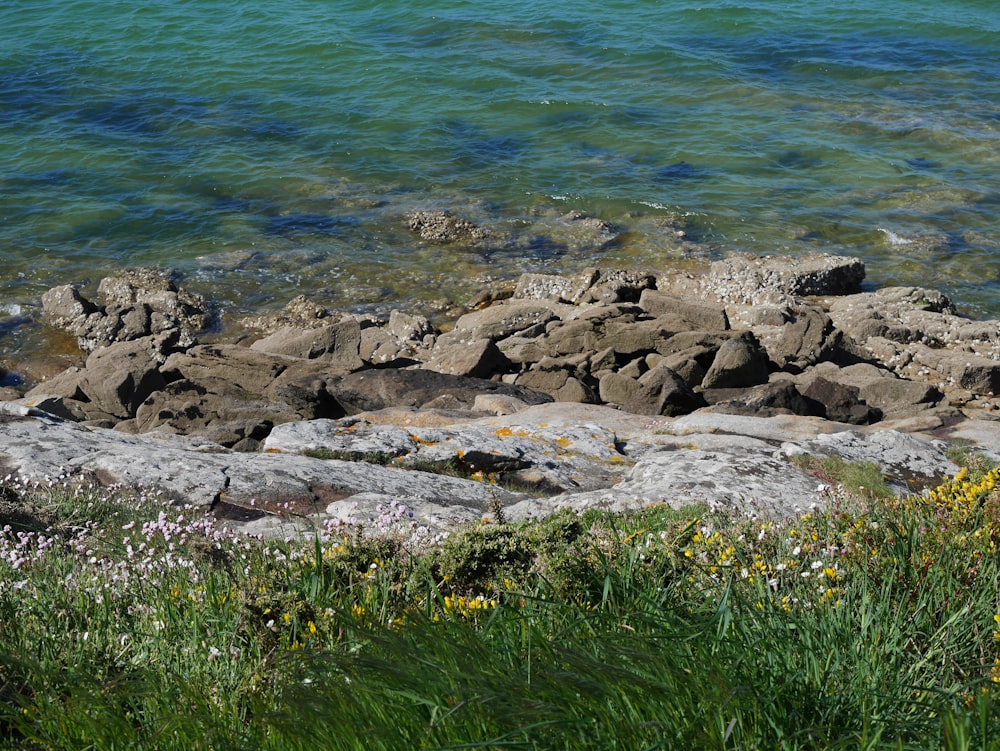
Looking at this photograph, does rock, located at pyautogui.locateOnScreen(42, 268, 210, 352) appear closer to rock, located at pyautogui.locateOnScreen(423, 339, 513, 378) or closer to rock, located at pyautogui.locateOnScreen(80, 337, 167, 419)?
rock, located at pyautogui.locateOnScreen(80, 337, 167, 419)

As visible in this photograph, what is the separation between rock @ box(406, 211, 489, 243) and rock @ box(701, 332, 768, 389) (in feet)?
37.9

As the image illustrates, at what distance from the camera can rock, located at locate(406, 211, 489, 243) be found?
85.0 feet

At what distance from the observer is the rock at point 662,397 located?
46.3ft

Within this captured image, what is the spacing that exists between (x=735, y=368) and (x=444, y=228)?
12630 millimetres

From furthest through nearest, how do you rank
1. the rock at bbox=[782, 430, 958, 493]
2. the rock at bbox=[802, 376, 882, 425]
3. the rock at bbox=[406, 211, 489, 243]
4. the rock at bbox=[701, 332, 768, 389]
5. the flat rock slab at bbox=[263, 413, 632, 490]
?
1. the rock at bbox=[406, 211, 489, 243]
2. the rock at bbox=[701, 332, 768, 389]
3. the rock at bbox=[802, 376, 882, 425]
4. the flat rock slab at bbox=[263, 413, 632, 490]
5. the rock at bbox=[782, 430, 958, 493]

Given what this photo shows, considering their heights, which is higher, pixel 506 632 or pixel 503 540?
pixel 506 632

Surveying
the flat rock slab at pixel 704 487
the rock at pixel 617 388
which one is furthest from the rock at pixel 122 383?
the flat rock slab at pixel 704 487

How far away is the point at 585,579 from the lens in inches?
203

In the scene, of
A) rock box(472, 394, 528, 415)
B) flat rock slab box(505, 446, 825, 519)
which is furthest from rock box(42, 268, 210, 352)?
flat rock slab box(505, 446, 825, 519)

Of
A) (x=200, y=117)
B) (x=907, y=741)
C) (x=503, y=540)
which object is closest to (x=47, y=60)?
(x=200, y=117)

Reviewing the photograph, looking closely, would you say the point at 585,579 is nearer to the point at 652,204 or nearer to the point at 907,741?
the point at 907,741

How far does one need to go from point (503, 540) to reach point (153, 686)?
8.00 ft

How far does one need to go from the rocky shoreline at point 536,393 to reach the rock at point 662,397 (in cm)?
3

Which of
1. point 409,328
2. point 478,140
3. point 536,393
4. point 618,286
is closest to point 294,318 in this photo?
point 409,328
